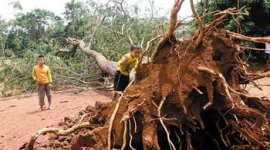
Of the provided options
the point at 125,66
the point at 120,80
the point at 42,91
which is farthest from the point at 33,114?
the point at 125,66

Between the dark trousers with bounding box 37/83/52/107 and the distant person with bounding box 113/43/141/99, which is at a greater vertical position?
the distant person with bounding box 113/43/141/99

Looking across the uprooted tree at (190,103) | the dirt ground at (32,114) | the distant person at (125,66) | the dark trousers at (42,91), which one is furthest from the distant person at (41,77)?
the uprooted tree at (190,103)

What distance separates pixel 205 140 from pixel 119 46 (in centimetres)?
714

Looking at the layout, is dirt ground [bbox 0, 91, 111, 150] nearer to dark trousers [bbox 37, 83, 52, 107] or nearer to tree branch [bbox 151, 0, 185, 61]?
dark trousers [bbox 37, 83, 52, 107]

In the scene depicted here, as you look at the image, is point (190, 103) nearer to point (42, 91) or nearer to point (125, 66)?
point (125, 66)

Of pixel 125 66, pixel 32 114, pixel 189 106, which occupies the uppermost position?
pixel 125 66

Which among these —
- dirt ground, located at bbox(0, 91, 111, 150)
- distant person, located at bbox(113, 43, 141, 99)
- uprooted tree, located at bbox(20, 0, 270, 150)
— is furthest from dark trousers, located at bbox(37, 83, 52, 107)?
uprooted tree, located at bbox(20, 0, 270, 150)

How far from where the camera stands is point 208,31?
11.5ft

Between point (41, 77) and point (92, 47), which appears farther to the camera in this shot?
point (92, 47)

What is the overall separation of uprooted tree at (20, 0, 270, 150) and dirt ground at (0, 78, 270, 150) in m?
0.80

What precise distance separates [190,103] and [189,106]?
3 cm

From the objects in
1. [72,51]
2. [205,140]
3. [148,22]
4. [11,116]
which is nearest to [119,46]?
[148,22]

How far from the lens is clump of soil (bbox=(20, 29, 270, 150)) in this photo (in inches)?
129

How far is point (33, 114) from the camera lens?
7.19 meters
